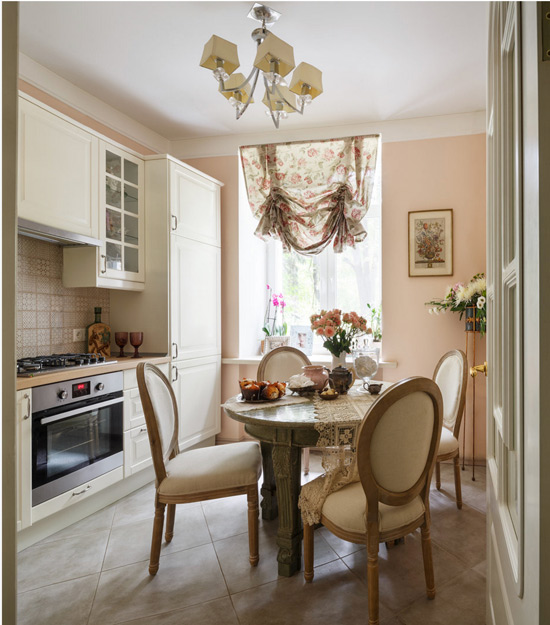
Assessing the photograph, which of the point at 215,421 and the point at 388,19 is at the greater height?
the point at 388,19

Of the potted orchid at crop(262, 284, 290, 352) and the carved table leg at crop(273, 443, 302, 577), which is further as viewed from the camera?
the potted orchid at crop(262, 284, 290, 352)

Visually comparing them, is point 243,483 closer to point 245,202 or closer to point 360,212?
point 360,212

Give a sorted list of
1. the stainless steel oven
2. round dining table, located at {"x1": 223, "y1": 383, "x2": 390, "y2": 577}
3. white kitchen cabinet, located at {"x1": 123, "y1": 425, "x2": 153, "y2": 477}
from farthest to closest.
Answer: white kitchen cabinet, located at {"x1": 123, "y1": 425, "x2": 153, "y2": 477}, the stainless steel oven, round dining table, located at {"x1": 223, "y1": 383, "x2": 390, "y2": 577}

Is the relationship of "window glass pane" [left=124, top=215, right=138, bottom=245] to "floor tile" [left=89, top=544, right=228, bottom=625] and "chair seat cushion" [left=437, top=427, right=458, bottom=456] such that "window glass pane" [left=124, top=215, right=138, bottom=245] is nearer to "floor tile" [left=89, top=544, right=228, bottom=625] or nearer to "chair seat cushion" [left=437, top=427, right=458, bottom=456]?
"floor tile" [left=89, top=544, right=228, bottom=625]

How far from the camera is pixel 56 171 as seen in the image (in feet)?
8.79

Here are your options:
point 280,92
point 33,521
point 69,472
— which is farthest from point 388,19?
point 33,521

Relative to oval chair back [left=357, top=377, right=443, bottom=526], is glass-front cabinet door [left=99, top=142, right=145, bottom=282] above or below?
above

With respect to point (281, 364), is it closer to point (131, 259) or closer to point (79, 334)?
point (131, 259)

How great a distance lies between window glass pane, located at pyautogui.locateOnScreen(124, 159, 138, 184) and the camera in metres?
3.33

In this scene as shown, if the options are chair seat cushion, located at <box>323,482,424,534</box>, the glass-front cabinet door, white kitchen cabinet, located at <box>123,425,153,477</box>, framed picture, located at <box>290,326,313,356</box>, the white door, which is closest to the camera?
the white door

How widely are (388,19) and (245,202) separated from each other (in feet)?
7.11

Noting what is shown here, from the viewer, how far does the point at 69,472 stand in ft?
8.27

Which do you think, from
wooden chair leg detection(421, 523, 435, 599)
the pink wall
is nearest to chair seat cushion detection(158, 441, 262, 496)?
wooden chair leg detection(421, 523, 435, 599)

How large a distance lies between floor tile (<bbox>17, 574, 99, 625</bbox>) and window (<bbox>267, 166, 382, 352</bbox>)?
9.23ft
